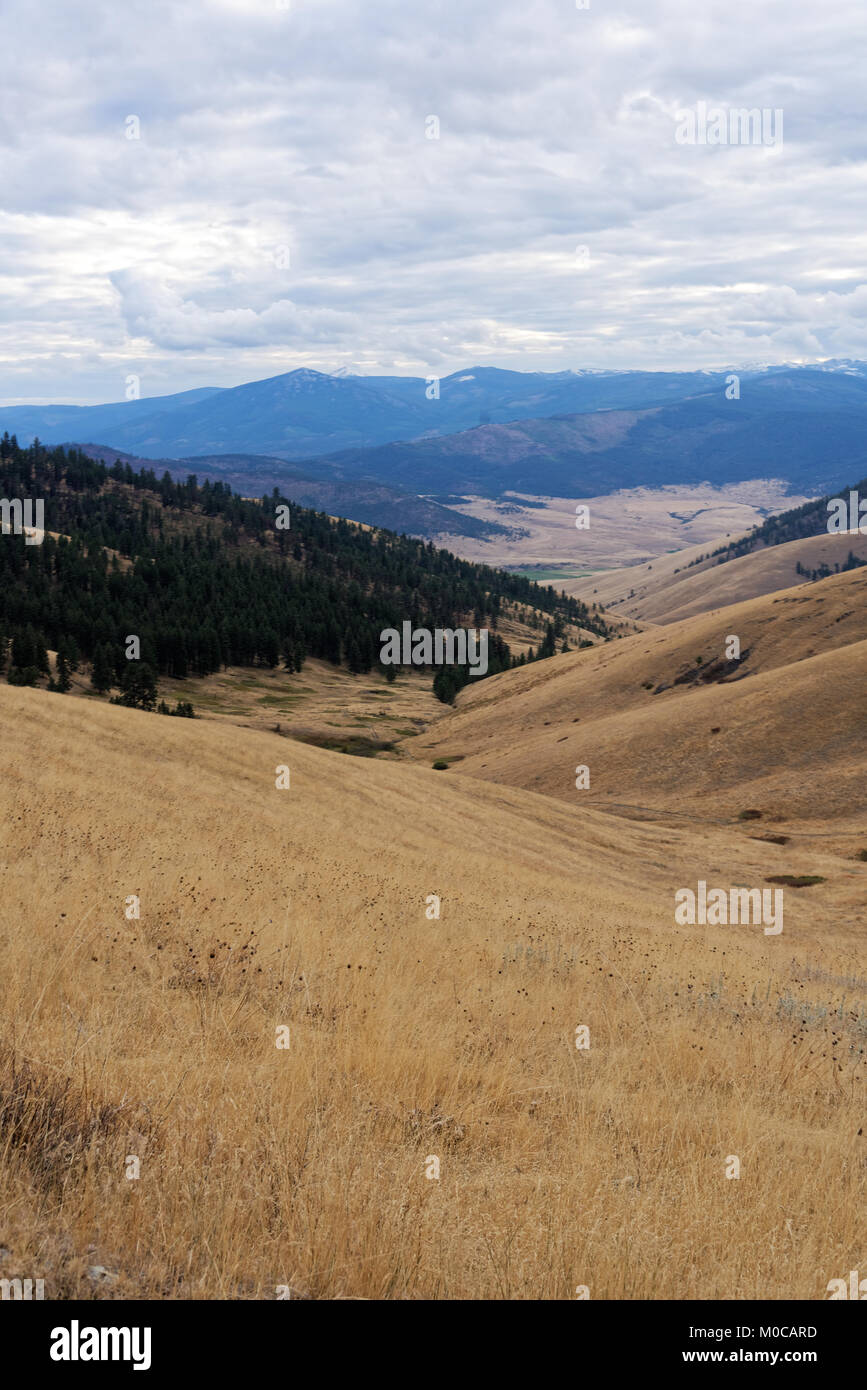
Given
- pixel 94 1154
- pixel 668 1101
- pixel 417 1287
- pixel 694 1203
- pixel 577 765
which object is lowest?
pixel 577 765

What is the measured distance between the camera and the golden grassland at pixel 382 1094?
501 centimetres

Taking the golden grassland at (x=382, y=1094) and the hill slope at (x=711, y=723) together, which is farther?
the hill slope at (x=711, y=723)

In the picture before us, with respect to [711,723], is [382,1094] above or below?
above

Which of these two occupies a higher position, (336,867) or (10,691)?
(10,691)

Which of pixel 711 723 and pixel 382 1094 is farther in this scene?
pixel 711 723

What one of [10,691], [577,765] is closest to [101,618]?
[577,765]

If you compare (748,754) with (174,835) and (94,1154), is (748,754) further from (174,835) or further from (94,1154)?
(94,1154)

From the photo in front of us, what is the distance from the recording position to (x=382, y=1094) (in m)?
7.34

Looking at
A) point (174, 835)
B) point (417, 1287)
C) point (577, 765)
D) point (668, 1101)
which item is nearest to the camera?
point (417, 1287)

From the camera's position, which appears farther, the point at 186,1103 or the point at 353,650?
the point at 353,650

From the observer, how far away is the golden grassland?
16.4ft

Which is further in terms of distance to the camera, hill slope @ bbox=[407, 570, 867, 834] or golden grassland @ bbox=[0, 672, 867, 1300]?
hill slope @ bbox=[407, 570, 867, 834]

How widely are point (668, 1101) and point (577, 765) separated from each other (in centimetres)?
6560

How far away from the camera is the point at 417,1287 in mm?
4898
